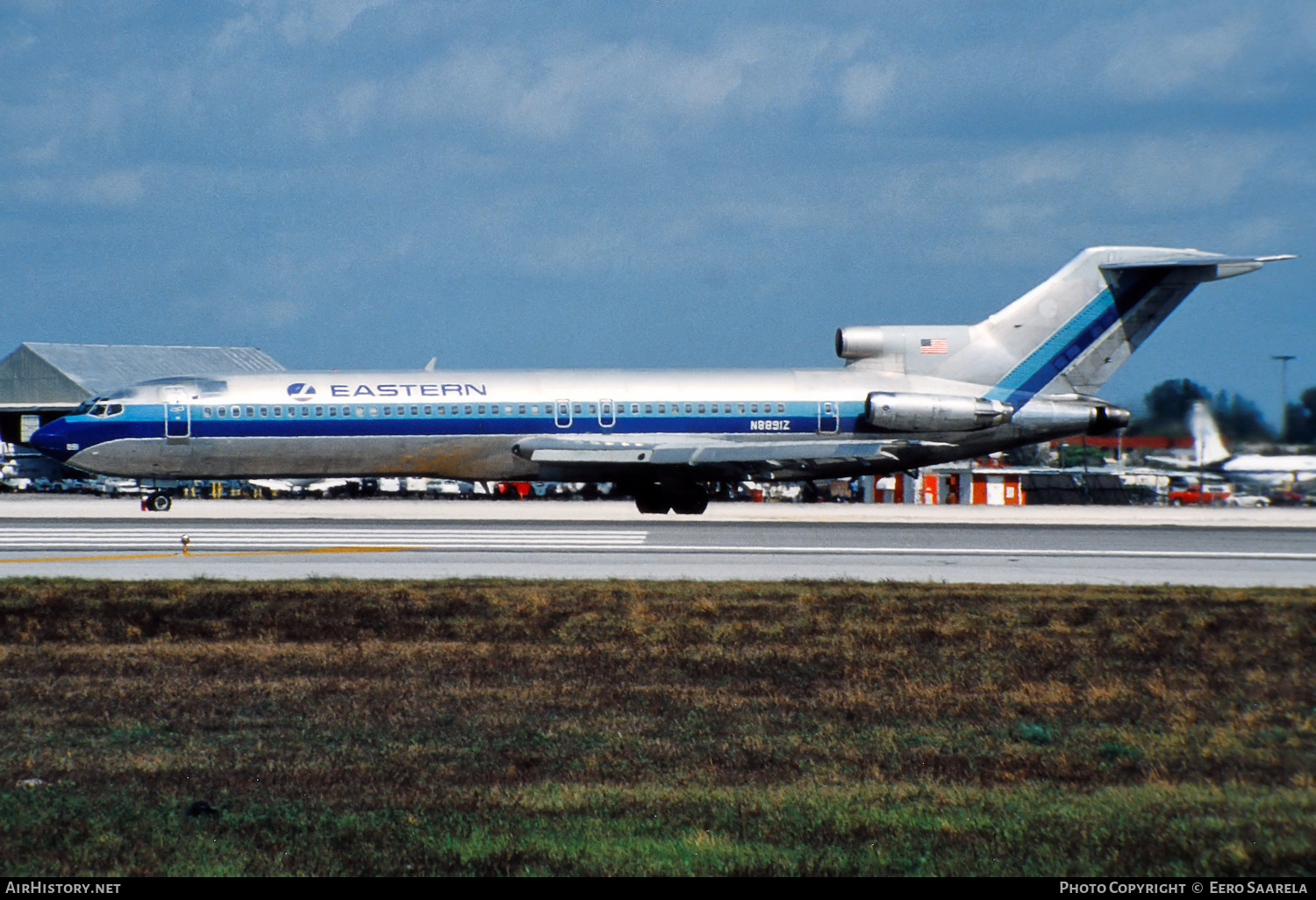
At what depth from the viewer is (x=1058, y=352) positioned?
36.8 metres

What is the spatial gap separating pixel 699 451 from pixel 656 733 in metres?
25.0

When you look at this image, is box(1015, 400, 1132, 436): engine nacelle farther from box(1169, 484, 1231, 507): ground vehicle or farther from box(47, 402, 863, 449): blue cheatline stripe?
box(1169, 484, 1231, 507): ground vehicle

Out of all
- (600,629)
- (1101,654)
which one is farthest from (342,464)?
(1101,654)

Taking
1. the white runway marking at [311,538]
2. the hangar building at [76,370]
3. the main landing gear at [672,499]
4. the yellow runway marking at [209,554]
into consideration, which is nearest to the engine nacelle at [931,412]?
the main landing gear at [672,499]

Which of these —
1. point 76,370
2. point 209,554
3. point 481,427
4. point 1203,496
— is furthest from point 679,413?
point 76,370

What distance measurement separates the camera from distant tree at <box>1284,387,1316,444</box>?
2912 centimetres

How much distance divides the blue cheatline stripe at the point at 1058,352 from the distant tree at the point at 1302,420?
24.9 ft

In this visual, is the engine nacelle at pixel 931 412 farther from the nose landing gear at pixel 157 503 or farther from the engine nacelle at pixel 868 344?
the nose landing gear at pixel 157 503

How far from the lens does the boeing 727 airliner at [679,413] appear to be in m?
35.3

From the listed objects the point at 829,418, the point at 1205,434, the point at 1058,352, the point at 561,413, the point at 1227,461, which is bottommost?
the point at 1227,461

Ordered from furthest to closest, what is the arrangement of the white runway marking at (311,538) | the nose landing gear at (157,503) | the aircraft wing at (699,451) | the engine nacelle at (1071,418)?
the nose landing gear at (157,503) → the engine nacelle at (1071,418) → the aircraft wing at (699,451) → the white runway marking at (311,538)

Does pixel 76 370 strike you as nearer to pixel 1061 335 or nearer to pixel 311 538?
pixel 311 538

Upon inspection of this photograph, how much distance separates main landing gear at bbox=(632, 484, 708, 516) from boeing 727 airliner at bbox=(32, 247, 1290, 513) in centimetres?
7

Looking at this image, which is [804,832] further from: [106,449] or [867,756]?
[106,449]
